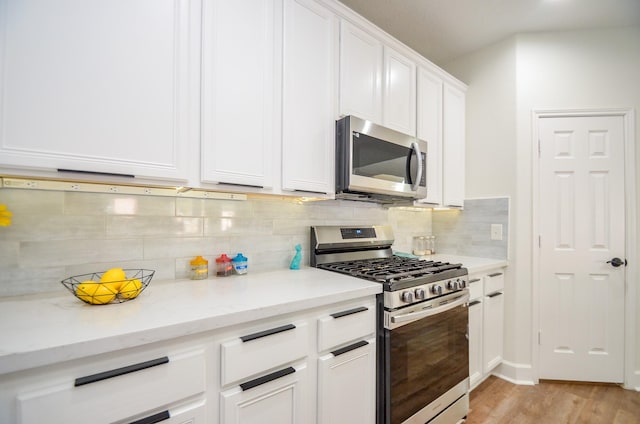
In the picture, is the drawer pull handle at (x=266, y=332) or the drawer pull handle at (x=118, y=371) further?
the drawer pull handle at (x=266, y=332)

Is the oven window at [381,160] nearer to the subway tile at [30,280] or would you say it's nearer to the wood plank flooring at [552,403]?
the subway tile at [30,280]

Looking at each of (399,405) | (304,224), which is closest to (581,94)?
(304,224)

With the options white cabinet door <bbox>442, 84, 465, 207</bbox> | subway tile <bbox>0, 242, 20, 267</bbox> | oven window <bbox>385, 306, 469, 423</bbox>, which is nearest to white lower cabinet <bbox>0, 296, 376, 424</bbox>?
oven window <bbox>385, 306, 469, 423</bbox>

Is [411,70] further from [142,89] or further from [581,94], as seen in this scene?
[142,89]

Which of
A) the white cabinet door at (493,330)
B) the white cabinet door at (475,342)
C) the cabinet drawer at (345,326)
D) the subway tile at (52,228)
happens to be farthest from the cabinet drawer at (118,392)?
the white cabinet door at (493,330)

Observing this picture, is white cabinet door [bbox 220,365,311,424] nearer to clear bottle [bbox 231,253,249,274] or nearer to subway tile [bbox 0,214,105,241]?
clear bottle [bbox 231,253,249,274]

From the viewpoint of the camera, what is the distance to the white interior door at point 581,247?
2.33 metres

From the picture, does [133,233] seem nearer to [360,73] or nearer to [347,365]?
[347,365]

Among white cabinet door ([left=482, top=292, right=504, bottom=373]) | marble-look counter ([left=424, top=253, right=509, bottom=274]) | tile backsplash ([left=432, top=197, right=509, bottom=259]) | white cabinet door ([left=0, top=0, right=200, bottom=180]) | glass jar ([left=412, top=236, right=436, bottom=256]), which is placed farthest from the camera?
glass jar ([left=412, top=236, right=436, bottom=256])

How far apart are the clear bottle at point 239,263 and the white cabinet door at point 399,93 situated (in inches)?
51.8

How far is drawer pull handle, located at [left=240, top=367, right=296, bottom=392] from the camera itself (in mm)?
1046

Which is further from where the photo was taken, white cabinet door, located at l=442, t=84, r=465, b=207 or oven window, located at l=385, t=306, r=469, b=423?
white cabinet door, located at l=442, t=84, r=465, b=207

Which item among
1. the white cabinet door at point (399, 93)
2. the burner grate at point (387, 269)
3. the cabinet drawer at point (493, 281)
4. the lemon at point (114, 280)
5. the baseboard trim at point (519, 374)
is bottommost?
the baseboard trim at point (519, 374)

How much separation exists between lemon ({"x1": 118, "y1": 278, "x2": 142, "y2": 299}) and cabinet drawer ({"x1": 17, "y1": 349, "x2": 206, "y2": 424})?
1.10ft
